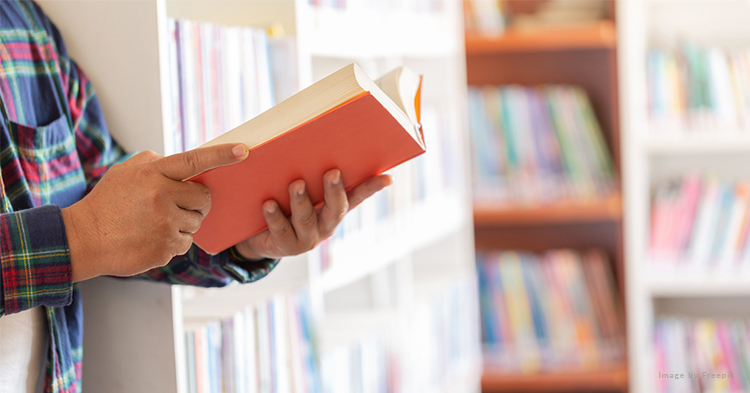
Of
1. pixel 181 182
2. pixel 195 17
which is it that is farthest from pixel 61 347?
pixel 195 17

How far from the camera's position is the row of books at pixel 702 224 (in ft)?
6.46

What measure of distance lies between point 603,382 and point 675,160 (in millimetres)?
780

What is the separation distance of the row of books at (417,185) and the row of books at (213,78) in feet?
0.96

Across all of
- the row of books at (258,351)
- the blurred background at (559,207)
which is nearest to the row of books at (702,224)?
the blurred background at (559,207)

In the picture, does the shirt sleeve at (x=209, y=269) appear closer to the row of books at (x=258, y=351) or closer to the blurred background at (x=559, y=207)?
the row of books at (x=258, y=351)

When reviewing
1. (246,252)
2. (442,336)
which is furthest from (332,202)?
(442,336)

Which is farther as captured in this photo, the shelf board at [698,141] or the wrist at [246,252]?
the shelf board at [698,141]

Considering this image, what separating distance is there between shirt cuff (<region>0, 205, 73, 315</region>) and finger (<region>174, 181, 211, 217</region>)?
0.32ft

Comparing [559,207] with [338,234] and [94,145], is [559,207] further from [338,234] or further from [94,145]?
[94,145]

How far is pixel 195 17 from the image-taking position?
3.23 ft

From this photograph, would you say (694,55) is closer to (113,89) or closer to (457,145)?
(457,145)

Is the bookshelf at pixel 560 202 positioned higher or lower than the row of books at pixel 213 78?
higher

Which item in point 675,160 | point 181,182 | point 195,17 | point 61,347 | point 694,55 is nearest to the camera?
point 181,182

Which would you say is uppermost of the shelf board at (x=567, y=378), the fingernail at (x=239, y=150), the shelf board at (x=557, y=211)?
the shelf board at (x=557, y=211)
